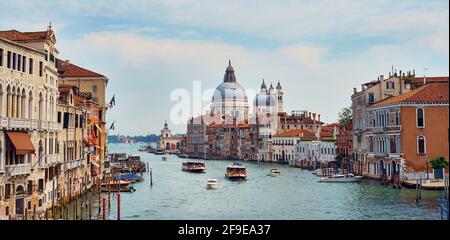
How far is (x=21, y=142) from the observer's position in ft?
22.8

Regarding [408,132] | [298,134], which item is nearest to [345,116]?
[298,134]

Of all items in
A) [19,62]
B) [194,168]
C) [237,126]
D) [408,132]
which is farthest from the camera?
[237,126]

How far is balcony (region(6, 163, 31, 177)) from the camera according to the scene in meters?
6.79

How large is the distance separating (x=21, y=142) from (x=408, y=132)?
9433 millimetres

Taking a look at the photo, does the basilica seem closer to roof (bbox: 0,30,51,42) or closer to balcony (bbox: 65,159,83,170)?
balcony (bbox: 65,159,83,170)

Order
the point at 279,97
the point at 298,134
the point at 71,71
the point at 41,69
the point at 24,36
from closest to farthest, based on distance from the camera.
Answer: the point at 41,69 → the point at 24,36 → the point at 71,71 → the point at 298,134 → the point at 279,97

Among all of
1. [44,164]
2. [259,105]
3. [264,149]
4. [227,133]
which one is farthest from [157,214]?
[259,105]

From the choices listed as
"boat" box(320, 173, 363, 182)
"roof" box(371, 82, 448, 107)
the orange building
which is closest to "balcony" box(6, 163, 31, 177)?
the orange building

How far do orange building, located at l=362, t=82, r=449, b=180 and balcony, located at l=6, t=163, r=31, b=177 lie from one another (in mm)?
7531

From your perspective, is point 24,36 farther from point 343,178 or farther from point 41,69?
point 343,178
